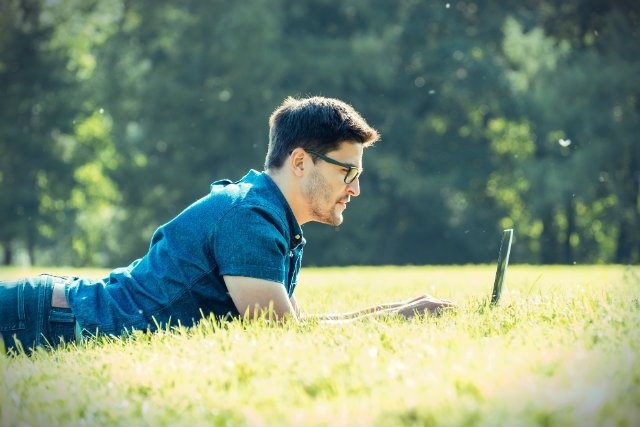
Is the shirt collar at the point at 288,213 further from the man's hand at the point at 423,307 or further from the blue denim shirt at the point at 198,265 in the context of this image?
the man's hand at the point at 423,307

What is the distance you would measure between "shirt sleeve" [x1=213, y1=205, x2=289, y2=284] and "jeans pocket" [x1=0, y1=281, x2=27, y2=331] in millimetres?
1045

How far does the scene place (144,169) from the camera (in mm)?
29984

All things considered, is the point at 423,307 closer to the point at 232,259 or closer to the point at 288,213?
the point at 288,213

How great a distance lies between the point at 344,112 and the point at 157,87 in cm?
2547

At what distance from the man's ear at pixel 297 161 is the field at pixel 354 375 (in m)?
0.90

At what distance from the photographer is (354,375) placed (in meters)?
2.72

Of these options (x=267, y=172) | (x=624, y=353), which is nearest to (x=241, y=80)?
(x=267, y=172)

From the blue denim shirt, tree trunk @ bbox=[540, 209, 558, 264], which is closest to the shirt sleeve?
the blue denim shirt

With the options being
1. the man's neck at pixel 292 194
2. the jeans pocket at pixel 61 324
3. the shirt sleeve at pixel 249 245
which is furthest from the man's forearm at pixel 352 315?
the jeans pocket at pixel 61 324

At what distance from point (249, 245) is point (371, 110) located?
27.1 metres

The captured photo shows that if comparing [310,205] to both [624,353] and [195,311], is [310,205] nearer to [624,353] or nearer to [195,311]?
[195,311]

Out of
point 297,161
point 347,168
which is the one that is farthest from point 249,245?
point 347,168

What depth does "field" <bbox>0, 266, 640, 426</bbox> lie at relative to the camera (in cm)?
227

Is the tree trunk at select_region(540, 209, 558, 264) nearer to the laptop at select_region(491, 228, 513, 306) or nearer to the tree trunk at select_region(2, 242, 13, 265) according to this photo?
the tree trunk at select_region(2, 242, 13, 265)
